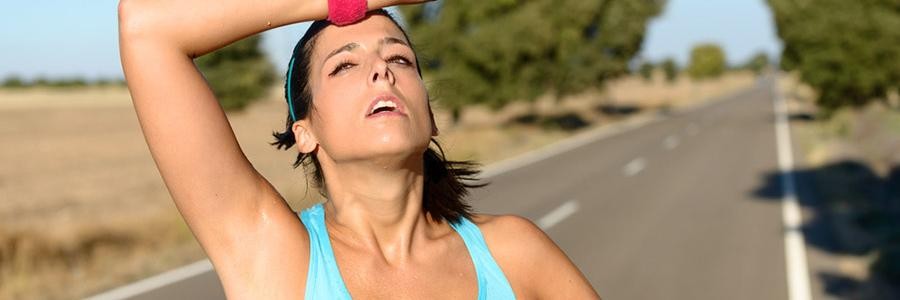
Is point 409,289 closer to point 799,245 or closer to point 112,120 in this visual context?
point 799,245

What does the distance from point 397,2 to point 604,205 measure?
14817mm

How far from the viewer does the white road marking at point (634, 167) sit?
21125 mm

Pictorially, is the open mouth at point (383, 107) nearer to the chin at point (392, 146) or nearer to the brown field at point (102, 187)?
the chin at point (392, 146)

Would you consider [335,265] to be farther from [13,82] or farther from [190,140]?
[13,82]

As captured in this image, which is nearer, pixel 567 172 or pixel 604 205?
pixel 604 205

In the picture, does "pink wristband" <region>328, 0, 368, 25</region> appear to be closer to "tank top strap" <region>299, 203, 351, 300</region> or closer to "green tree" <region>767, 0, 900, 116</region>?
"tank top strap" <region>299, 203, 351, 300</region>

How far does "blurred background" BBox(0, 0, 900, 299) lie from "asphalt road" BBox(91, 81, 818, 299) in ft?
0.18

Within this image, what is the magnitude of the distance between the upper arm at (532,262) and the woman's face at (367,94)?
13.3 inches

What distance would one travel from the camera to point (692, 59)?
162625 millimetres

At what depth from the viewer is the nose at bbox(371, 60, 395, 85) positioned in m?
1.49

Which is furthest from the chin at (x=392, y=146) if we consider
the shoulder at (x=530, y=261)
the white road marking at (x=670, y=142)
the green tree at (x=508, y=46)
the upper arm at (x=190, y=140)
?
the green tree at (x=508, y=46)

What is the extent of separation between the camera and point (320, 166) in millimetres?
1717

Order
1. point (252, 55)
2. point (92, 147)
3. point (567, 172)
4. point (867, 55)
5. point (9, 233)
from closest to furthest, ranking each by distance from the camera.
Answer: point (9, 233) < point (567, 172) < point (867, 55) < point (92, 147) < point (252, 55)

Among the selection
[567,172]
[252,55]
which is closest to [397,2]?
[567,172]
